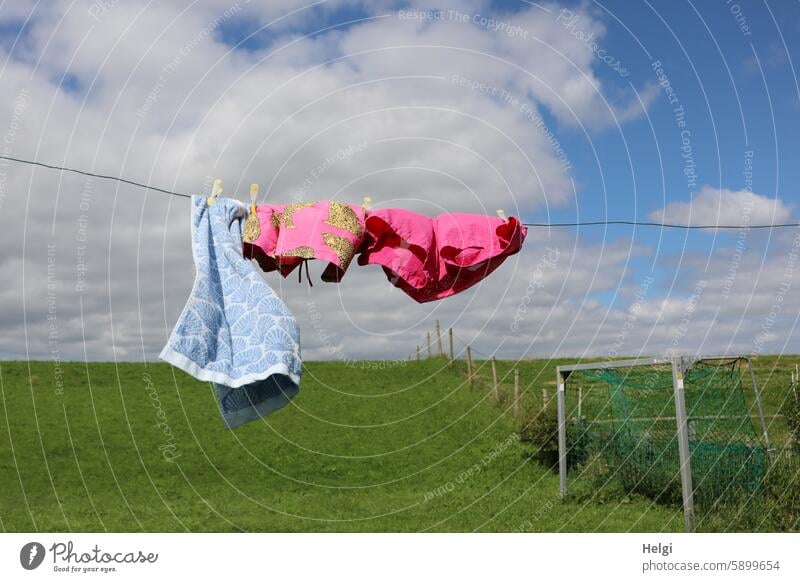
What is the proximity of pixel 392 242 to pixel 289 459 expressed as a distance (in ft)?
50.6

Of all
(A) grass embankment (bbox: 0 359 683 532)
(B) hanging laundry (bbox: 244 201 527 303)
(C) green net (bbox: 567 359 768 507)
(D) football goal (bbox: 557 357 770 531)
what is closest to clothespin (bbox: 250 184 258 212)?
(B) hanging laundry (bbox: 244 201 527 303)

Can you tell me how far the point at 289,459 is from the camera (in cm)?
1920

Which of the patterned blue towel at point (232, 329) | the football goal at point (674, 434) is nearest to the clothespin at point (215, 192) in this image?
the patterned blue towel at point (232, 329)

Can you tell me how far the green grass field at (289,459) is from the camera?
13.7 m

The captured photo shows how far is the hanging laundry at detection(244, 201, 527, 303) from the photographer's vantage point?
4410 millimetres

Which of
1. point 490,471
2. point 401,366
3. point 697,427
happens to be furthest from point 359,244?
point 401,366

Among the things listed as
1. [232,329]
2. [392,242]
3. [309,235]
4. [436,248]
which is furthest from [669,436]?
[232,329]

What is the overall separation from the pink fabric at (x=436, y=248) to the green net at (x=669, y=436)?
759cm

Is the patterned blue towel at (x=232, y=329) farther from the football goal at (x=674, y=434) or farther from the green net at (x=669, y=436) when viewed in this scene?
the green net at (x=669, y=436)

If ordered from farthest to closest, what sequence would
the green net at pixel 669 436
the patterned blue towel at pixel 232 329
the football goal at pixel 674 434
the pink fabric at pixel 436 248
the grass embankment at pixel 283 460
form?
the grass embankment at pixel 283 460, the green net at pixel 669 436, the football goal at pixel 674 434, the pink fabric at pixel 436 248, the patterned blue towel at pixel 232 329

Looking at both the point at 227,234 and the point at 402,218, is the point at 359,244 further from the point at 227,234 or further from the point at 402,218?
the point at 227,234

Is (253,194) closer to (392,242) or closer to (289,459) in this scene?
(392,242)

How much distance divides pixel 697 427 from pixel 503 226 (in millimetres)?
8249

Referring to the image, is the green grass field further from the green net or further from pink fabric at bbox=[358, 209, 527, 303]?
pink fabric at bbox=[358, 209, 527, 303]
